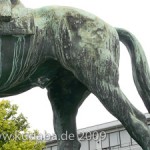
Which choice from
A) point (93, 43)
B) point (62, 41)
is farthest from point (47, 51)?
point (93, 43)

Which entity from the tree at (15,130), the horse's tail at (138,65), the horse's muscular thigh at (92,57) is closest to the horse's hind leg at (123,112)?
the horse's muscular thigh at (92,57)

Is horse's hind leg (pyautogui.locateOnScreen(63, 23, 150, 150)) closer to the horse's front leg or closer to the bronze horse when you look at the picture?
the bronze horse

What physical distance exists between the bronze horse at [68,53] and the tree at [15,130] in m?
11.9

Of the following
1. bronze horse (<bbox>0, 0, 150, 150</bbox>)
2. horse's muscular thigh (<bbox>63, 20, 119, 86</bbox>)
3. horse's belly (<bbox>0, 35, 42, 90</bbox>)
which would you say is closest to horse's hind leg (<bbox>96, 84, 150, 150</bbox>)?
bronze horse (<bbox>0, 0, 150, 150</bbox>)

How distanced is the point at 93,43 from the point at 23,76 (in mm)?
694

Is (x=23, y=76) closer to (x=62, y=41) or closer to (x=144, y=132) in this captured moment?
(x=62, y=41)

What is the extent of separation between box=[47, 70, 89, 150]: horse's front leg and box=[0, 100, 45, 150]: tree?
1135 cm

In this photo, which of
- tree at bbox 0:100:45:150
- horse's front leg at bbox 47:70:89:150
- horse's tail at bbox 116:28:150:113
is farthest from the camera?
tree at bbox 0:100:45:150

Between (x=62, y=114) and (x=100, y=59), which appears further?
(x=62, y=114)

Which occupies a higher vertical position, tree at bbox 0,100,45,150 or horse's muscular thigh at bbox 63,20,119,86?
horse's muscular thigh at bbox 63,20,119,86

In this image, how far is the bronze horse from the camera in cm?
376

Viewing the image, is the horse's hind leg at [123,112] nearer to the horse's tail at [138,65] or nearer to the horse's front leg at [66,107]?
the horse's tail at [138,65]

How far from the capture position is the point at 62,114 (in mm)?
4367

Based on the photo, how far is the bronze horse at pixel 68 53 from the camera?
3764mm
